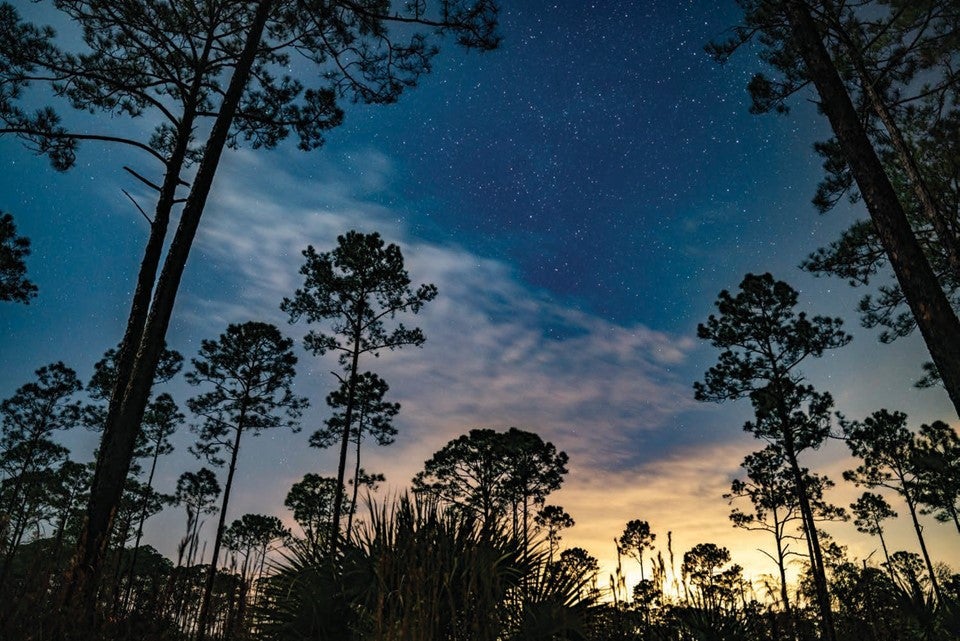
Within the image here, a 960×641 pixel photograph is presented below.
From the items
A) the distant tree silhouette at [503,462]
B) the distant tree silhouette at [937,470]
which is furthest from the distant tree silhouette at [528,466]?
the distant tree silhouette at [937,470]

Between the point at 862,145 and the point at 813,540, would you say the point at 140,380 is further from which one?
the point at 813,540

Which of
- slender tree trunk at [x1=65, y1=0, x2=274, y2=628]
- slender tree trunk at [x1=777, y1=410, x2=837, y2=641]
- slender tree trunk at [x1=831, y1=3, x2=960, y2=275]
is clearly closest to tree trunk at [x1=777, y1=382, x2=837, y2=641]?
slender tree trunk at [x1=777, y1=410, x2=837, y2=641]

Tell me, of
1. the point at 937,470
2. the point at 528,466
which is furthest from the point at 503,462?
the point at 937,470

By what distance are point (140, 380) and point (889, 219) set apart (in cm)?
1041

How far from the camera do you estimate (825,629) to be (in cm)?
1516

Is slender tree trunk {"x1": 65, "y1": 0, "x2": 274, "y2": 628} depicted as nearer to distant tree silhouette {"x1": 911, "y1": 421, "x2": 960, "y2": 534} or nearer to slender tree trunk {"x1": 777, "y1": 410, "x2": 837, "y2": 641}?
slender tree trunk {"x1": 777, "y1": 410, "x2": 837, "y2": 641}

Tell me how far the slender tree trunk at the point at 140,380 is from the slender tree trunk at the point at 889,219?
9.19 m

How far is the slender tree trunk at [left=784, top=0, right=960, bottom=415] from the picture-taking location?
677cm

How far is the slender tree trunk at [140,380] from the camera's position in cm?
517

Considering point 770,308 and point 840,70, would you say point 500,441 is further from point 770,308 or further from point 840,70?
point 840,70

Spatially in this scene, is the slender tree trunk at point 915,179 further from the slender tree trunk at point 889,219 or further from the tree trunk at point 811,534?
the tree trunk at point 811,534

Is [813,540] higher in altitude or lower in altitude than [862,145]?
lower

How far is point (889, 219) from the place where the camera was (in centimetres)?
753

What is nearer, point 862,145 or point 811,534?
point 862,145
